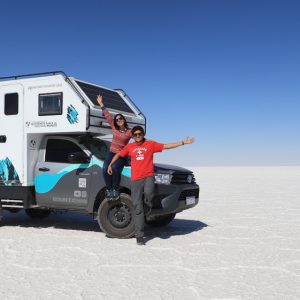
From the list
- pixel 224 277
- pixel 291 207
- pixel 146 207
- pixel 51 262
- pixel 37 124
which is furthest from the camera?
pixel 291 207

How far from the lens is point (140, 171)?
702 cm

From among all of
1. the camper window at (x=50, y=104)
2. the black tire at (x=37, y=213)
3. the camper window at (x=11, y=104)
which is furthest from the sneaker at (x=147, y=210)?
the black tire at (x=37, y=213)

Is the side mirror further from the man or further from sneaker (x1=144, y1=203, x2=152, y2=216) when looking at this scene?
sneaker (x1=144, y1=203, x2=152, y2=216)

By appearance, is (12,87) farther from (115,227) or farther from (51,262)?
(51,262)

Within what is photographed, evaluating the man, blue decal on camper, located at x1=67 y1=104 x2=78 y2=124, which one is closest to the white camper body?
blue decal on camper, located at x1=67 y1=104 x2=78 y2=124

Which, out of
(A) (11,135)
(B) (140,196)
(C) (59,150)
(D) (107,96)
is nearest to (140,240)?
(B) (140,196)

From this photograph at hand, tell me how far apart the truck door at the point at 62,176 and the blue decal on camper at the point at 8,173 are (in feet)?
1.39

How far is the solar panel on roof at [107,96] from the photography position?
8.08 m

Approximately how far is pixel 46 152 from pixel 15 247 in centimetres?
212

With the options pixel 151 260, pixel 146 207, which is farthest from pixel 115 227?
pixel 151 260

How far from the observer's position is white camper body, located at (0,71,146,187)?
7.67 m

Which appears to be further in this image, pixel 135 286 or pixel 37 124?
pixel 37 124

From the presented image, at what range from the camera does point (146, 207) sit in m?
7.35

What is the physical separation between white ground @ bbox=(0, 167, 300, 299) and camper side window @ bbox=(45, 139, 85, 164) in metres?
1.38
